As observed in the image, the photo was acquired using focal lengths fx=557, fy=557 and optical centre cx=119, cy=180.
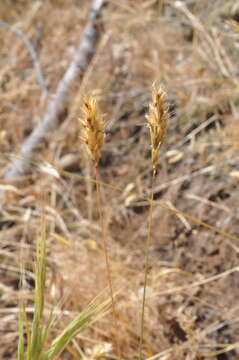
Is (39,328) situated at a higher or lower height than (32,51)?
higher

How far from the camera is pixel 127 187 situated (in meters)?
1.95

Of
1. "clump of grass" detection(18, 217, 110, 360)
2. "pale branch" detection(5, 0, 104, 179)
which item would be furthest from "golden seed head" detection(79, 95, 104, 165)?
"pale branch" detection(5, 0, 104, 179)

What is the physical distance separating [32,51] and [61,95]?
1.58 feet

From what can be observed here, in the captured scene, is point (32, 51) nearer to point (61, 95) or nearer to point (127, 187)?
point (61, 95)

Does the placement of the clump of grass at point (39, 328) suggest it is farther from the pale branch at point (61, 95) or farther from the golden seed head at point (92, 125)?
the pale branch at point (61, 95)

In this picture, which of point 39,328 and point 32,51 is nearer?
point 39,328

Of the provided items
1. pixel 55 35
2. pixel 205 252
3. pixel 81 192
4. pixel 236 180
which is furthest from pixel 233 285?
pixel 55 35

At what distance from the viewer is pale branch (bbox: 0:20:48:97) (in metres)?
2.58

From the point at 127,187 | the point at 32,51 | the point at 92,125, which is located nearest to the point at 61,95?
the point at 32,51

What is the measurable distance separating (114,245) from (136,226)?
15 centimetres

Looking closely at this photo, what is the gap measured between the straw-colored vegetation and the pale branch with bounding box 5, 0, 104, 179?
2 centimetres

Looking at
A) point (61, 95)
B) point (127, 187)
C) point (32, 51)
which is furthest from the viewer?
point (32, 51)

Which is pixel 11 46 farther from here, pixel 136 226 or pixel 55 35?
pixel 136 226

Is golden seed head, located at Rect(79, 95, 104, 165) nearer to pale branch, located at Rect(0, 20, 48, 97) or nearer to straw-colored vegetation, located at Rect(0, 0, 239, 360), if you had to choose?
straw-colored vegetation, located at Rect(0, 0, 239, 360)
